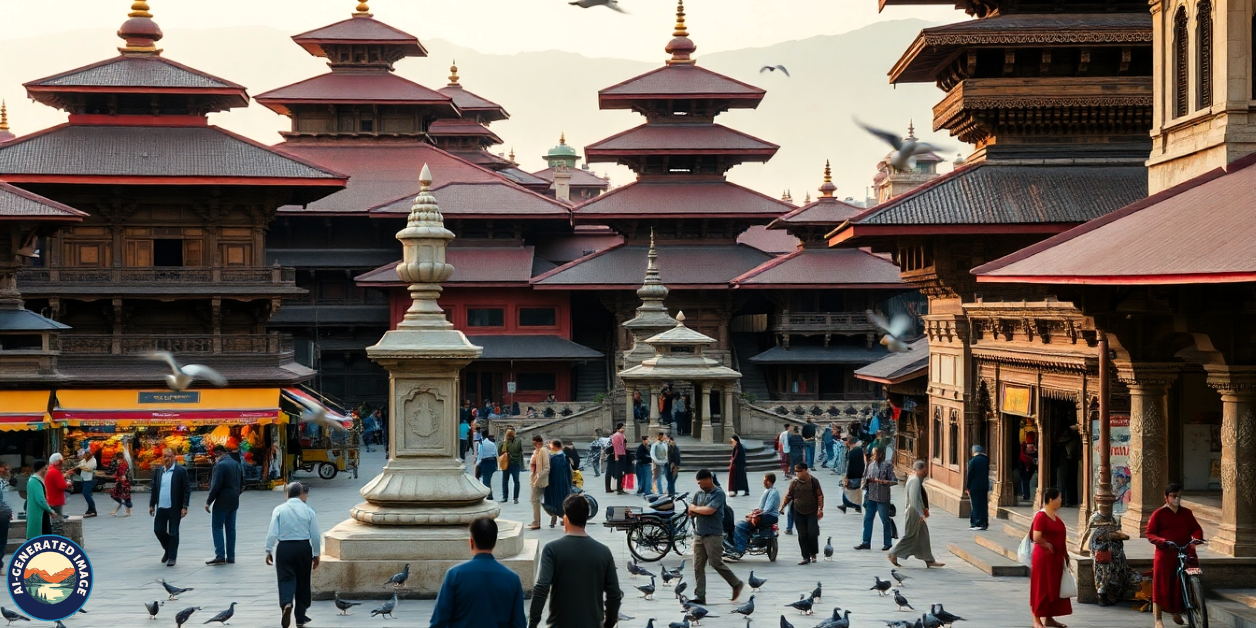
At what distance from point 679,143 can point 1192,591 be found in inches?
1688

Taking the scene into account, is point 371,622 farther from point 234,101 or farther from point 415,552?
point 234,101

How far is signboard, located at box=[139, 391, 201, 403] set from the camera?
3450 cm

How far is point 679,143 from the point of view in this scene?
186 feet

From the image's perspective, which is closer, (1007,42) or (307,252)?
(1007,42)

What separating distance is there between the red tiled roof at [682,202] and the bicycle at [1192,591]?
129ft

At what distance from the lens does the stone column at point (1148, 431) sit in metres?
17.6

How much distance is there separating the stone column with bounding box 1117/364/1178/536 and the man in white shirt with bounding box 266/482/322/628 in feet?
31.6

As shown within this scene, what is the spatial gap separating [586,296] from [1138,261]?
41210 mm

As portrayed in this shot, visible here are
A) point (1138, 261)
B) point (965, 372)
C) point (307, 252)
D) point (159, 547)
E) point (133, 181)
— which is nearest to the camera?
point (1138, 261)

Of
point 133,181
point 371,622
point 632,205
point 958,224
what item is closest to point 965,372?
point 958,224

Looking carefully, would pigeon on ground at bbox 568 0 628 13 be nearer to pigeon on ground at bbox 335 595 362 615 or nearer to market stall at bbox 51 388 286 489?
pigeon on ground at bbox 335 595 362 615

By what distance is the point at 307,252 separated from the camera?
2136 inches

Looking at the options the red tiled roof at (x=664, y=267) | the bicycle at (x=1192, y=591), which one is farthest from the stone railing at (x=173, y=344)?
the bicycle at (x=1192, y=591)

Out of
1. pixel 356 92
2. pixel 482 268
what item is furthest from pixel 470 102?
pixel 482 268
